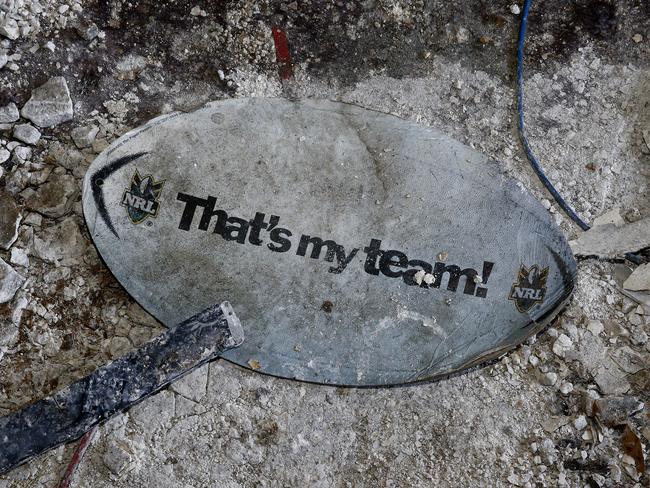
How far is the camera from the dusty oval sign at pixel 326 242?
187 centimetres

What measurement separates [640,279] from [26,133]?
1.81 meters

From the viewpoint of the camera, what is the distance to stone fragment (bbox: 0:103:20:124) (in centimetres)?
190

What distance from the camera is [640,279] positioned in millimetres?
1905

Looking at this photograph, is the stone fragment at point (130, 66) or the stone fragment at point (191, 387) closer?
the stone fragment at point (191, 387)

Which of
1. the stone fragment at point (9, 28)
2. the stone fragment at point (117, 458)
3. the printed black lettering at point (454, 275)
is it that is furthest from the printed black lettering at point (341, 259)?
the stone fragment at point (9, 28)

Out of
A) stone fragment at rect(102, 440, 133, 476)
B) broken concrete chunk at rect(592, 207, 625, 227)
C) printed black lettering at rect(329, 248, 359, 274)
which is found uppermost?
broken concrete chunk at rect(592, 207, 625, 227)

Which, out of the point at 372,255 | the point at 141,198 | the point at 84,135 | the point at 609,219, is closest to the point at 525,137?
the point at 609,219

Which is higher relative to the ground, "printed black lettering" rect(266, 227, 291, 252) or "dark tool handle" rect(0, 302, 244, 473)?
"printed black lettering" rect(266, 227, 291, 252)

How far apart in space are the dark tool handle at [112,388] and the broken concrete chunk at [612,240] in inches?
40.5

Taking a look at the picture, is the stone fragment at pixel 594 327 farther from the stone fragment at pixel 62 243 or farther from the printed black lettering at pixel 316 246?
the stone fragment at pixel 62 243

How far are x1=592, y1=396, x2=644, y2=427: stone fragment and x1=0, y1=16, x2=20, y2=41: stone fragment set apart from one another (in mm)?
1967

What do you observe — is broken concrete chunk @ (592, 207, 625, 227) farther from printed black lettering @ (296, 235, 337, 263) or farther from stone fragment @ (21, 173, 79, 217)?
stone fragment @ (21, 173, 79, 217)

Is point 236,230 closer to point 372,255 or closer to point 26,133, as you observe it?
point 372,255

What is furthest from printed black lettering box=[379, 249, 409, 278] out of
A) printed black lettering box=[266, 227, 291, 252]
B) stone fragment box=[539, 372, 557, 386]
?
stone fragment box=[539, 372, 557, 386]
